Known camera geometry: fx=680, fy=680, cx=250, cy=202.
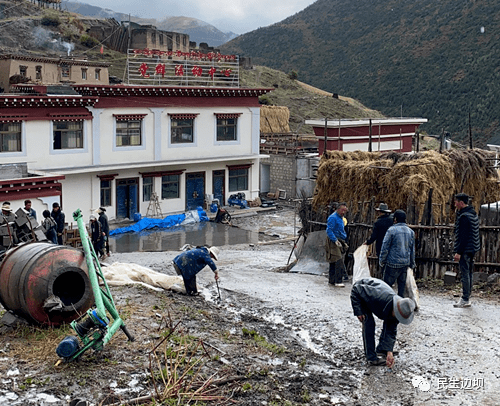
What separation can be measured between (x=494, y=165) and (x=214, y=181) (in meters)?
19.3

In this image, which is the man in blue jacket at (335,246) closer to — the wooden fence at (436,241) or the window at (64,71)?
the wooden fence at (436,241)

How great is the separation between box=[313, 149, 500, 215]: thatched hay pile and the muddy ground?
12.3 feet

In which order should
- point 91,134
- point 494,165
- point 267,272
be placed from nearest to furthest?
point 267,272, point 494,165, point 91,134

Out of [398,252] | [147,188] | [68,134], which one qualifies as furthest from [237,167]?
[398,252]

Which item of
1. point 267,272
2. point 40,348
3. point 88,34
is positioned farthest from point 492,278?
point 88,34

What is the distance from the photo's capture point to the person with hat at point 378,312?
27.9 feet

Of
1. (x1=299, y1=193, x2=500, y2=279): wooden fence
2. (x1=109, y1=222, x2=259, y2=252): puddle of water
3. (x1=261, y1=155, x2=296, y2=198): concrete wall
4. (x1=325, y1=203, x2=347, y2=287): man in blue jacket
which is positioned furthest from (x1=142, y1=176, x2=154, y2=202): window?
(x1=325, y1=203, x2=347, y2=287): man in blue jacket

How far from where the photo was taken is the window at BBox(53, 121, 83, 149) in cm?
2991

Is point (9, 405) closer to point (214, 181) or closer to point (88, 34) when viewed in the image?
point (214, 181)

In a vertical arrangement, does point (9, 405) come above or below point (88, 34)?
below

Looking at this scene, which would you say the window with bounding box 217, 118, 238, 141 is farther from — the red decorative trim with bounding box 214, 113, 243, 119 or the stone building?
the stone building

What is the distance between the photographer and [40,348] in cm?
892

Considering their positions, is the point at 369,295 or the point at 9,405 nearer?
the point at 9,405

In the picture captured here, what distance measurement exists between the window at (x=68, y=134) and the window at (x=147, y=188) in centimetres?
395
